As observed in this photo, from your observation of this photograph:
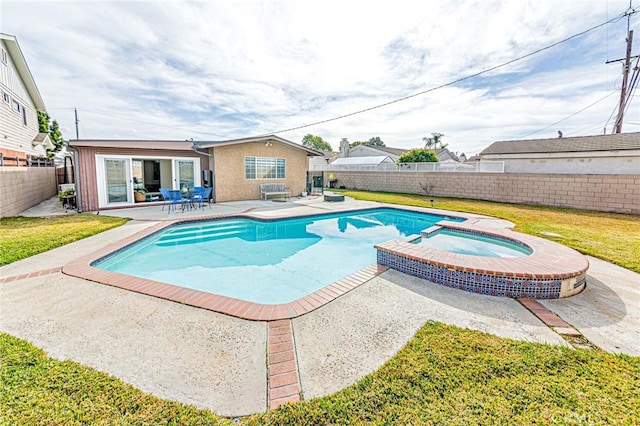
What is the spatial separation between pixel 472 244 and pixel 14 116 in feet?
81.7

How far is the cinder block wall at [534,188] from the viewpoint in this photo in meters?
13.5

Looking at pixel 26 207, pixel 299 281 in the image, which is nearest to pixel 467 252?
pixel 299 281

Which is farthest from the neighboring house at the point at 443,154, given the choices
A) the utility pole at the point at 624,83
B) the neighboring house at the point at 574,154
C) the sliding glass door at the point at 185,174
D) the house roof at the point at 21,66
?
the house roof at the point at 21,66

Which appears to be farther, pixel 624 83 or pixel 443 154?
pixel 443 154

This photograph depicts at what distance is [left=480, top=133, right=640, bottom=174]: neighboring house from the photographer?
19219mm

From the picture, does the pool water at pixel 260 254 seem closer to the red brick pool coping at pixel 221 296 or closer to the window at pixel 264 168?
the red brick pool coping at pixel 221 296

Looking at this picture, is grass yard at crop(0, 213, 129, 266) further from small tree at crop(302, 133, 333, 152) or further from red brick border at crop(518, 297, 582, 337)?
small tree at crop(302, 133, 333, 152)

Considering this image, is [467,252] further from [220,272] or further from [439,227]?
[220,272]

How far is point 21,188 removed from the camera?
455 inches

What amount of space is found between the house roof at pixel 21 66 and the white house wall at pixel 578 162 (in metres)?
36.2

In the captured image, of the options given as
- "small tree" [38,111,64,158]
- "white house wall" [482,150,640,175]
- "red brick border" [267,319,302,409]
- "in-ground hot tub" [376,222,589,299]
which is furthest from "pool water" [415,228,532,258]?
"small tree" [38,111,64,158]

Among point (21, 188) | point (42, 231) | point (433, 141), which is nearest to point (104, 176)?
point (21, 188)

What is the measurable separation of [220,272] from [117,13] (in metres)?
9.58

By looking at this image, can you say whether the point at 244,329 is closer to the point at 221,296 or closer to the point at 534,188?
the point at 221,296
